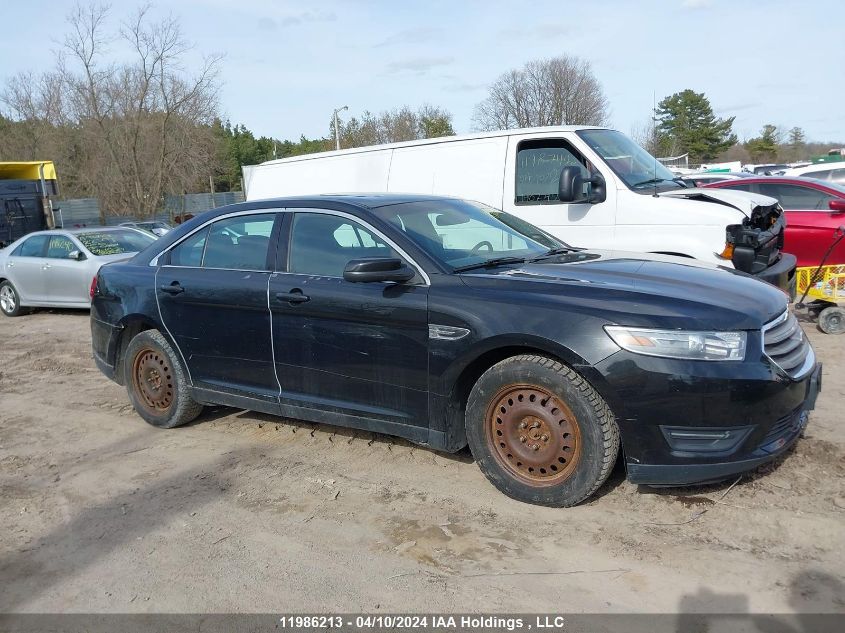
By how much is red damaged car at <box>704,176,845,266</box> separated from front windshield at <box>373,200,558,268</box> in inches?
236

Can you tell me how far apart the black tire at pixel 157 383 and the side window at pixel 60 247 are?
656cm

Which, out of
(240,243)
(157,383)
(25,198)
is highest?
(25,198)

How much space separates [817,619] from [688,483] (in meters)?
0.87

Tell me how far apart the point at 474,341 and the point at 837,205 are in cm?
799

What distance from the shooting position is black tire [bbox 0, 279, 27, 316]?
12.1 metres

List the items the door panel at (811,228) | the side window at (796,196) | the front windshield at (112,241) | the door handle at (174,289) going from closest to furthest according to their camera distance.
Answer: the door handle at (174,289)
the door panel at (811,228)
the side window at (796,196)
the front windshield at (112,241)

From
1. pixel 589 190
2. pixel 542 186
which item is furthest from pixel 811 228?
pixel 542 186

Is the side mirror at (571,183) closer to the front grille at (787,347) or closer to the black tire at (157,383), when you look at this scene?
the front grille at (787,347)

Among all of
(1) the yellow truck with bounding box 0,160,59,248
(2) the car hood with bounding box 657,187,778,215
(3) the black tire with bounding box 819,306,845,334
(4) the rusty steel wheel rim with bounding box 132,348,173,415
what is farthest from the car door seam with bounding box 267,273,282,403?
(1) the yellow truck with bounding box 0,160,59,248

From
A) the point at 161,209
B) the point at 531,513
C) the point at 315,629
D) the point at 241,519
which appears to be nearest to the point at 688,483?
the point at 531,513

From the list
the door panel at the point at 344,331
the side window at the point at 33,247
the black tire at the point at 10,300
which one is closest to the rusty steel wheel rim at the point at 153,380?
the door panel at the point at 344,331

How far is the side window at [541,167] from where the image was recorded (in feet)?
23.4

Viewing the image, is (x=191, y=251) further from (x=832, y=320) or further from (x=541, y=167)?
(x=832, y=320)

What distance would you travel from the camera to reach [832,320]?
758 cm
